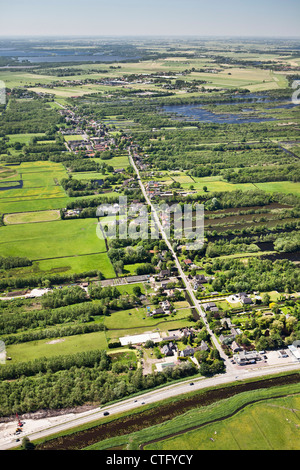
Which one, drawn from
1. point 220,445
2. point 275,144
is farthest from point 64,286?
point 275,144

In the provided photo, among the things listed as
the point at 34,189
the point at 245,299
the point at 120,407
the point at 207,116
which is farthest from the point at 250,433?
the point at 207,116

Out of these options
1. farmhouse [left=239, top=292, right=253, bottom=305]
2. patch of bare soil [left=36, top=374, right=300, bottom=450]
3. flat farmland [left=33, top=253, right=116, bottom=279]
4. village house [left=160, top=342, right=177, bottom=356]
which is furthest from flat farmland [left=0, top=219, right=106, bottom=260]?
patch of bare soil [left=36, top=374, right=300, bottom=450]

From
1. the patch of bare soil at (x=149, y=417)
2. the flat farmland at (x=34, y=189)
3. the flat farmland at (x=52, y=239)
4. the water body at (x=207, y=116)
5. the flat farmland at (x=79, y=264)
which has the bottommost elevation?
the patch of bare soil at (x=149, y=417)

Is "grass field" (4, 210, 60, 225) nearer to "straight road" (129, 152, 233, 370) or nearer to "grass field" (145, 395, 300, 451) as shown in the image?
"straight road" (129, 152, 233, 370)

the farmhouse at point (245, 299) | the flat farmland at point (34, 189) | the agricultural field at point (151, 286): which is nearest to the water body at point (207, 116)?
the agricultural field at point (151, 286)

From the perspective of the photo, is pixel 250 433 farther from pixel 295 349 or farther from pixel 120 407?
pixel 120 407

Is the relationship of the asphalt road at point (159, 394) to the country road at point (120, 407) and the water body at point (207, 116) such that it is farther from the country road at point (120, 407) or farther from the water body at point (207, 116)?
the water body at point (207, 116)

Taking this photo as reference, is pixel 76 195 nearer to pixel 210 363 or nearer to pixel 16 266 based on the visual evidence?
pixel 16 266

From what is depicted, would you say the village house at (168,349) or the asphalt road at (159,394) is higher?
the village house at (168,349)
